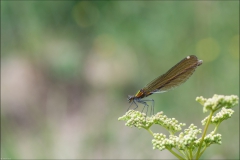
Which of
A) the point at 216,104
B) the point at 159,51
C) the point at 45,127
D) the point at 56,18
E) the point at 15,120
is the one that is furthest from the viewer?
the point at 15,120

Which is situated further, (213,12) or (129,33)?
(129,33)

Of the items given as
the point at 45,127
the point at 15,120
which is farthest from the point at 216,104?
the point at 15,120

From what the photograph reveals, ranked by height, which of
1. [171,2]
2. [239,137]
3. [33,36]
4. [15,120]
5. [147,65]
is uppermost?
[171,2]

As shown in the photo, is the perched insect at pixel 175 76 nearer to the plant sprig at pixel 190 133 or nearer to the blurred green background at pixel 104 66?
the plant sprig at pixel 190 133

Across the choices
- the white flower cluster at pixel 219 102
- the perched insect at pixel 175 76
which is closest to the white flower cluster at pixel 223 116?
the white flower cluster at pixel 219 102

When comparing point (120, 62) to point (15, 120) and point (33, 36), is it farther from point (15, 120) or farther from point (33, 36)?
point (15, 120)
